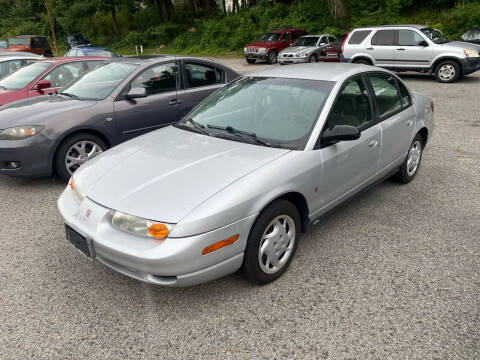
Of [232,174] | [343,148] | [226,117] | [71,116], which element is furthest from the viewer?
[71,116]

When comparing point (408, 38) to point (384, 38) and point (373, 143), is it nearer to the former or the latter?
point (384, 38)

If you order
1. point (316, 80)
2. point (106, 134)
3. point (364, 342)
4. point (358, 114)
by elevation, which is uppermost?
point (316, 80)

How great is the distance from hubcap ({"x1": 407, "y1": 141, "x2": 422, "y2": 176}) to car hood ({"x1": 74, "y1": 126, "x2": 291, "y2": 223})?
8.19ft

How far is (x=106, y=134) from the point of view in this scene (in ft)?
18.0

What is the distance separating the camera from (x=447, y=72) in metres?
12.8

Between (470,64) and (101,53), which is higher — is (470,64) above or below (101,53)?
below

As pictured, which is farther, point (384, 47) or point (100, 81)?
point (384, 47)

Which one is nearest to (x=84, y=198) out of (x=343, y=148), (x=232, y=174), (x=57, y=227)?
(x=232, y=174)

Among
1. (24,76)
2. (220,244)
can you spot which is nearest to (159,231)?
(220,244)

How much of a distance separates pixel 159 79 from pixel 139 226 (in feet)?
12.4

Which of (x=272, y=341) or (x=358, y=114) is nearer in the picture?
(x=272, y=341)

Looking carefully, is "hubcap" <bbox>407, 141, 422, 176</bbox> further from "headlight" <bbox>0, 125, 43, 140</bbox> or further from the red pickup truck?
the red pickup truck

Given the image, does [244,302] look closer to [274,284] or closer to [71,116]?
[274,284]

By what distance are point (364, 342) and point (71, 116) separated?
14.1ft
